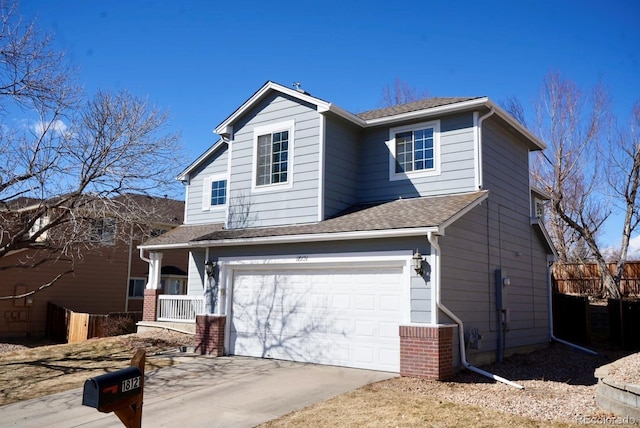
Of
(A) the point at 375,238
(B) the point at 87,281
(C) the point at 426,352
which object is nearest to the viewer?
(C) the point at 426,352

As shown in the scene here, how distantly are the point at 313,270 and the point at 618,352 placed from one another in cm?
1042

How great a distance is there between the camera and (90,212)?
45.2 feet

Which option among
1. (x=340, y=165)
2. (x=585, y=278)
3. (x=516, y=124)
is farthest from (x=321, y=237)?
(x=585, y=278)

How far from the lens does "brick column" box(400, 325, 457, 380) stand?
10.5 metres

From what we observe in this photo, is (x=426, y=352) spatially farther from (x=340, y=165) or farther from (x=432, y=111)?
(x=432, y=111)

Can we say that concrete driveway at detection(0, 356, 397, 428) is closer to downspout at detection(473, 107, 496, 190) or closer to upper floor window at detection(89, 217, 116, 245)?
upper floor window at detection(89, 217, 116, 245)

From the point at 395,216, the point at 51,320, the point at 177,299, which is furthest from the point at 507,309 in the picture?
the point at 51,320

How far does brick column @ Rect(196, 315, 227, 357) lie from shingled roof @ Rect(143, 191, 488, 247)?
2.01 metres

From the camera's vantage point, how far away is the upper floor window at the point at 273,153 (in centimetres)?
1435

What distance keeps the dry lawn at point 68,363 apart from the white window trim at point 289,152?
196 inches

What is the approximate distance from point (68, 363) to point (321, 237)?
7079mm

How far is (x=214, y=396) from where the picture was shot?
955cm

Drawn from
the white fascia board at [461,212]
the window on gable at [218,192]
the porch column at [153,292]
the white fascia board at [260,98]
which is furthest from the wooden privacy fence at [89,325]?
the white fascia board at [461,212]

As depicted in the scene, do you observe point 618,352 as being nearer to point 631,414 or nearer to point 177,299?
point 631,414
